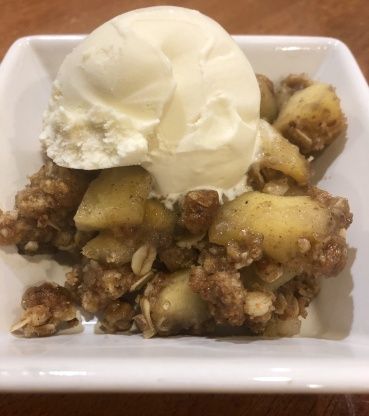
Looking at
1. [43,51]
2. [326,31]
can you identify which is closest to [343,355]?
[43,51]

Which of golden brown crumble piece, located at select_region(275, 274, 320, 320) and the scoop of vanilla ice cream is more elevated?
the scoop of vanilla ice cream

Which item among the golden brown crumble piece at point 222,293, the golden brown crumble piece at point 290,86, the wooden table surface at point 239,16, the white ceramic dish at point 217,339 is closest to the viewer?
the white ceramic dish at point 217,339

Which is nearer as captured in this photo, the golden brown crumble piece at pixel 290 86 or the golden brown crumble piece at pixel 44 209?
the golden brown crumble piece at pixel 44 209

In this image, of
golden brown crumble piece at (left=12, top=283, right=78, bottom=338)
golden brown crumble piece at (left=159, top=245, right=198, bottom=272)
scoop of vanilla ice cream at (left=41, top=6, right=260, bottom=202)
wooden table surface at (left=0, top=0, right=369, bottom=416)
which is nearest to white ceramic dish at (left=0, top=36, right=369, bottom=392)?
golden brown crumble piece at (left=12, top=283, right=78, bottom=338)

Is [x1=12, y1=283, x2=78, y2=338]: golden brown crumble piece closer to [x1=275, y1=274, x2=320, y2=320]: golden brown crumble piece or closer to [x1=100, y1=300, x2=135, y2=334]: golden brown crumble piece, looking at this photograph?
[x1=100, y1=300, x2=135, y2=334]: golden brown crumble piece

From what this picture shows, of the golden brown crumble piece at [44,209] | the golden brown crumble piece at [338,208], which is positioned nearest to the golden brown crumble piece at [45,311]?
the golden brown crumble piece at [44,209]

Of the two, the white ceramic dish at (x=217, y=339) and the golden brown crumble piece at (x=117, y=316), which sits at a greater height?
the white ceramic dish at (x=217, y=339)

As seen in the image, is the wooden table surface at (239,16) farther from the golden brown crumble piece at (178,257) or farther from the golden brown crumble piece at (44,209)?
the golden brown crumble piece at (178,257)
